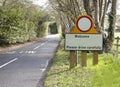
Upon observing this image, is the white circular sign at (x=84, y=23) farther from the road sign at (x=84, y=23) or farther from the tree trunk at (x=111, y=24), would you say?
the tree trunk at (x=111, y=24)

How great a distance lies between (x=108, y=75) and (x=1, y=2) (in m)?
29.6

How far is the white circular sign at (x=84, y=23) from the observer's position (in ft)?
49.5

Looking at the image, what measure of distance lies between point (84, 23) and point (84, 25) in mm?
147

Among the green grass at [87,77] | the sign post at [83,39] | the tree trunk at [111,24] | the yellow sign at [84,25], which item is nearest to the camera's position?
the green grass at [87,77]

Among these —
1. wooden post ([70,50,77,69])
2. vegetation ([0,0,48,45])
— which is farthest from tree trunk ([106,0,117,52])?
vegetation ([0,0,48,45])

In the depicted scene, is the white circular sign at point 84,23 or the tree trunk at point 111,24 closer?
the white circular sign at point 84,23

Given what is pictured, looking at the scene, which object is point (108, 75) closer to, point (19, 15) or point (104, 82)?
point (104, 82)

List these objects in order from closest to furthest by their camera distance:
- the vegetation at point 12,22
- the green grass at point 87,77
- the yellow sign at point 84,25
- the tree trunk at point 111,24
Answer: the green grass at point 87,77 < the yellow sign at point 84,25 < the tree trunk at point 111,24 < the vegetation at point 12,22

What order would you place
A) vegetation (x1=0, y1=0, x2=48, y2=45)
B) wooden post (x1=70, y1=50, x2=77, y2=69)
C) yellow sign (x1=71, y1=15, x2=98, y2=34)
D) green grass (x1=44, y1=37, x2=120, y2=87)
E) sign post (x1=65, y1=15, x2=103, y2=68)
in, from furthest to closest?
vegetation (x1=0, y1=0, x2=48, y2=45) → wooden post (x1=70, y1=50, x2=77, y2=69) → sign post (x1=65, y1=15, x2=103, y2=68) → yellow sign (x1=71, y1=15, x2=98, y2=34) → green grass (x1=44, y1=37, x2=120, y2=87)

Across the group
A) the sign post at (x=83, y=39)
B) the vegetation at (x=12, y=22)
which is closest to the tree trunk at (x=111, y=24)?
the sign post at (x=83, y=39)

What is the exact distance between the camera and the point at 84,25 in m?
15.3

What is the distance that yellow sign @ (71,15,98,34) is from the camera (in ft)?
49.5

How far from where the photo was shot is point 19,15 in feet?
144

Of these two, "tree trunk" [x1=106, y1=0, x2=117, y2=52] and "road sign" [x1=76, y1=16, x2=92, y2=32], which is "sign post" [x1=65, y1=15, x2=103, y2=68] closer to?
"road sign" [x1=76, y1=16, x2=92, y2=32]
